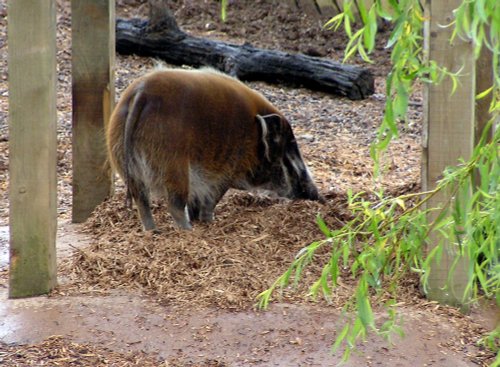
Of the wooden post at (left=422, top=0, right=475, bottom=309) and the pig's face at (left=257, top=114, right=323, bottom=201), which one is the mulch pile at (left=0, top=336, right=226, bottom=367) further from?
the pig's face at (left=257, top=114, right=323, bottom=201)

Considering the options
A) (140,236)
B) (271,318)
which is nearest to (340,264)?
(271,318)

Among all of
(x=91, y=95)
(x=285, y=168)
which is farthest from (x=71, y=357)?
(x=285, y=168)

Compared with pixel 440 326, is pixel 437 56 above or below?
above

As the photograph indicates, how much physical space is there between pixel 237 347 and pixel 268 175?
2329 mm

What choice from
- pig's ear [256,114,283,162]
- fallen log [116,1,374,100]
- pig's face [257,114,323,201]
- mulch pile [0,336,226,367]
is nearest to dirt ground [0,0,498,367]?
mulch pile [0,336,226,367]

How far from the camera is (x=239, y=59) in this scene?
10531 mm

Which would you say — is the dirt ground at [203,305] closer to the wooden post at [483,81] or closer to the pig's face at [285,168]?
the pig's face at [285,168]

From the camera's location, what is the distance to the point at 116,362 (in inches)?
169

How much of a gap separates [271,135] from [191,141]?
83cm

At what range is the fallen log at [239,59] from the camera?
10266 mm

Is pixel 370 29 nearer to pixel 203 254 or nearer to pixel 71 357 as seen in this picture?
pixel 71 357

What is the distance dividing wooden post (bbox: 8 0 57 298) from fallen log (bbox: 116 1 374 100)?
5886 millimetres

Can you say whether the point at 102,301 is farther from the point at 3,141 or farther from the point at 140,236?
the point at 3,141

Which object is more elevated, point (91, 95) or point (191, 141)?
point (91, 95)
